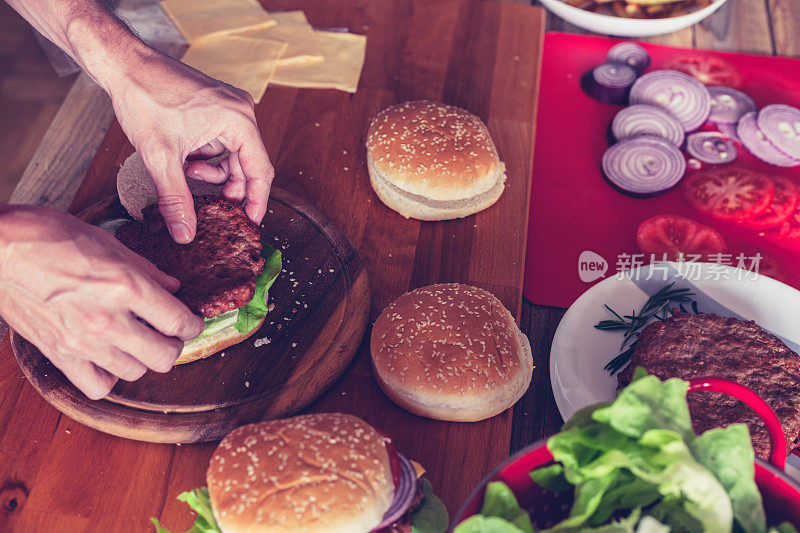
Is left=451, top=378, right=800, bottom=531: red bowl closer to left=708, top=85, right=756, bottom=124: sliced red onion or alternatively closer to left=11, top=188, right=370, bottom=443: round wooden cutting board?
left=11, top=188, right=370, bottom=443: round wooden cutting board

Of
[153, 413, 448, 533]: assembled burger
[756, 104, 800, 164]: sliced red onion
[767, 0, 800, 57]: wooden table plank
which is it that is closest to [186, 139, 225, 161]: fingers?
[153, 413, 448, 533]: assembled burger

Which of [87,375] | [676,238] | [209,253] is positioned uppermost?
[209,253]

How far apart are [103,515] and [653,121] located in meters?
2.90

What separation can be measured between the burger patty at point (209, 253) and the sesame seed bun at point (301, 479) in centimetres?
49

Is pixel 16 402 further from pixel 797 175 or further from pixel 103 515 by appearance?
pixel 797 175

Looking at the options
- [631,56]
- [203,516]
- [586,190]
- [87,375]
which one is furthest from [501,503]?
[631,56]

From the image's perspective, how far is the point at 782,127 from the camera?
325 centimetres

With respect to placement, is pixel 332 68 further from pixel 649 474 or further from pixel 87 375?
pixel 649 474

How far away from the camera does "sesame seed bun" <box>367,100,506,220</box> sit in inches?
103

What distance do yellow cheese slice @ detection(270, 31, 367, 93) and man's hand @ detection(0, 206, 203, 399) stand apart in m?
1.65

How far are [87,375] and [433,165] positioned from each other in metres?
1.47

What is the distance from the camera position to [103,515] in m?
1.98

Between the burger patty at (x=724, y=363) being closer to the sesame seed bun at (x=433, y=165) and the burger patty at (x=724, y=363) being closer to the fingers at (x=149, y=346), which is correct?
the sesame seed bun at (x=433, y=165)

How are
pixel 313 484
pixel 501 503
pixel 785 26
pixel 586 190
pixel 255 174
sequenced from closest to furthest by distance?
pixel 501 503 < pixel 313 484 < pixel 255 174 < pixel 586 190 < pixel 785 26
